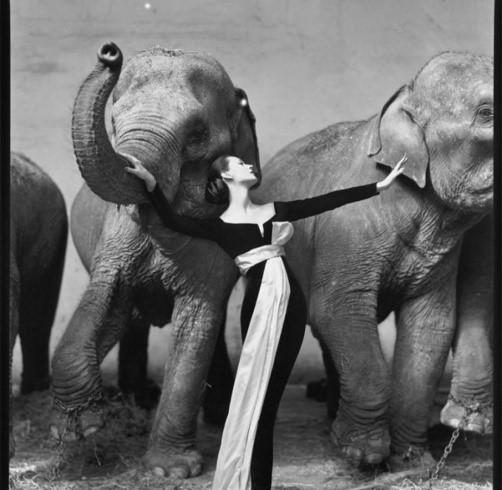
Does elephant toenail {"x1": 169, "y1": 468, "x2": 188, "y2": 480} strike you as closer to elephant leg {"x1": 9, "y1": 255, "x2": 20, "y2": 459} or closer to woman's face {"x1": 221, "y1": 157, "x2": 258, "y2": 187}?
elephant leg {"x1": 9, "y1": 255, "x2": 20, "y2": 459}

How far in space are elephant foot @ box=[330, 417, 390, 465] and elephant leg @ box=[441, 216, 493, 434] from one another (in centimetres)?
22

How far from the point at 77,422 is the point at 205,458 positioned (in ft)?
1.00

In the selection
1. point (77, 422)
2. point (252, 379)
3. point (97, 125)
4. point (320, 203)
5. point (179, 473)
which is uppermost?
point (97, 125)

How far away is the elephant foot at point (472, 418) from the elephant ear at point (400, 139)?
54 cm

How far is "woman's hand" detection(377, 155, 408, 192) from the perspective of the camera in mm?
2799

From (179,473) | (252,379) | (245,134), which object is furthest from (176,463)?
(245,134)

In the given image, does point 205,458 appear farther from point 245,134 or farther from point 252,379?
point 245,134

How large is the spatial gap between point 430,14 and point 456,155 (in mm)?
322

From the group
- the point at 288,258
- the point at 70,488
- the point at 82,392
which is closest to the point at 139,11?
the point at 288,258

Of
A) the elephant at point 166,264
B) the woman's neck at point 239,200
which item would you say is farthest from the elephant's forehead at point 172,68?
the woman's neck at point 239,200

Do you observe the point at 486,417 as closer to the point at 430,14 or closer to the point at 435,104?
the point at 435,104

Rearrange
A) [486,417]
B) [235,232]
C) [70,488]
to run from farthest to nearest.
A: [486,417]
[70,488]
[235,232]

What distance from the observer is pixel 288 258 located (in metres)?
3.05

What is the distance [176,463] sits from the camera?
2998mm
